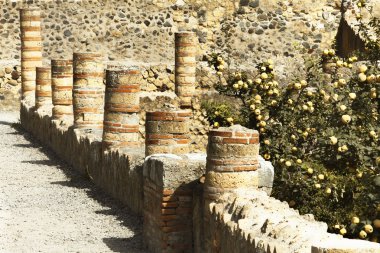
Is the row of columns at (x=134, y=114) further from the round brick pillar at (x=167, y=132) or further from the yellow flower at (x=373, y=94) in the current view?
the yellow flower at (x=373, y=94)

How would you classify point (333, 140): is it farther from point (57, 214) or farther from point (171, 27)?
point (171, 27)

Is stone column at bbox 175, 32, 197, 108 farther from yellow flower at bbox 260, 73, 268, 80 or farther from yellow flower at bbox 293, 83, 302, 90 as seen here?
yellow flower at bbox 293, 83, 302, 90

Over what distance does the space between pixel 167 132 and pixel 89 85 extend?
4.13 metres

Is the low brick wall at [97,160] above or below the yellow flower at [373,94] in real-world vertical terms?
below

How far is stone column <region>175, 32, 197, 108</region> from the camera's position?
19094mm

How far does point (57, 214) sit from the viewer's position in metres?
8.84

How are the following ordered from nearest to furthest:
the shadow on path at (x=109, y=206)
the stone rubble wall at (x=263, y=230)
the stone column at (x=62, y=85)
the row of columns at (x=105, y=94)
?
the stone rubble wall at (x=263, y=230) < the shadow on path at (x=109, y=206) < the row of columns at (x=105, y=94) < the stone column at (x=62, y=85)

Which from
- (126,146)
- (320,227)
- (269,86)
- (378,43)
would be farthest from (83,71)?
(320,227)

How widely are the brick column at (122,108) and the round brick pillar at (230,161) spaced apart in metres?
3.66

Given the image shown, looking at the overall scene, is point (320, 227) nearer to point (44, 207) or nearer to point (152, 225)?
point (152, 225)

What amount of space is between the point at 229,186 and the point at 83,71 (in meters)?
6.32

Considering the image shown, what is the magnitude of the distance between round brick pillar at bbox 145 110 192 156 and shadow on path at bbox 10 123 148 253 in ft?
2.16

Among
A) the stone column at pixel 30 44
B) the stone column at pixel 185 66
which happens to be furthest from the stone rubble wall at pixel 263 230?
the stone column at pixel 30 44

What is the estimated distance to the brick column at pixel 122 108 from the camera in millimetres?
10523
